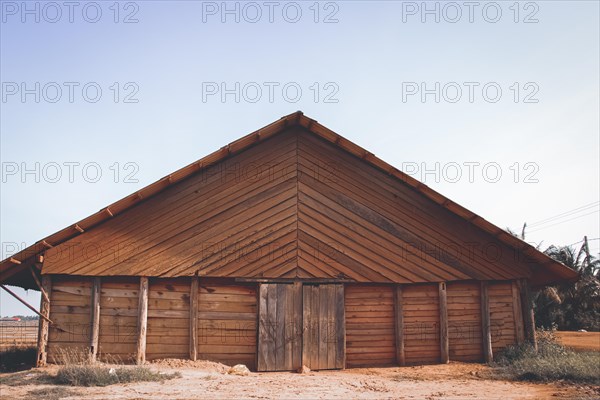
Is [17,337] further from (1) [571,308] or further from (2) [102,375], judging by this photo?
(1) [571,308]

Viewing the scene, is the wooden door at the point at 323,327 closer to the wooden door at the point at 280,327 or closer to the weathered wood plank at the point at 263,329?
the wooden door at the point at 280,327

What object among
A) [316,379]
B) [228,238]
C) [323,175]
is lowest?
[316,379]

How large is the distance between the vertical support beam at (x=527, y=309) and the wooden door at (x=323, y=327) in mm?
5576

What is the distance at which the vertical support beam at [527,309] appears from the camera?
52.6ft

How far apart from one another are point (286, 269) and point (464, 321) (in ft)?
18.4

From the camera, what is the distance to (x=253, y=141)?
16.1 metres

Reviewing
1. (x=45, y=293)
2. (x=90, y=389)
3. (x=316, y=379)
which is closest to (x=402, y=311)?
(x=316, y=379)

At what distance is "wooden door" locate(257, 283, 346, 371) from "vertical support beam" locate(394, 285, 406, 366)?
1.63m

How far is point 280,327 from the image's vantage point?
15.0 metres

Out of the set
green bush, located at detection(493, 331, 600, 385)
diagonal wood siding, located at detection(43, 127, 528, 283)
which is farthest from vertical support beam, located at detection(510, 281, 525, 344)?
diagonal wood siding, located at detection(43, 127, 528, 283)

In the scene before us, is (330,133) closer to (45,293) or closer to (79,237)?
(79,237)

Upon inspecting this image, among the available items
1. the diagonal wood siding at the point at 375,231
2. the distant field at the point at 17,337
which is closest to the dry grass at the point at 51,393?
the diagonal wood siding at the point at 375,231

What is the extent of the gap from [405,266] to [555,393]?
17.8 ft

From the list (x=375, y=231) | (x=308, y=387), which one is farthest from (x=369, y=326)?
(x=308, y=387)
